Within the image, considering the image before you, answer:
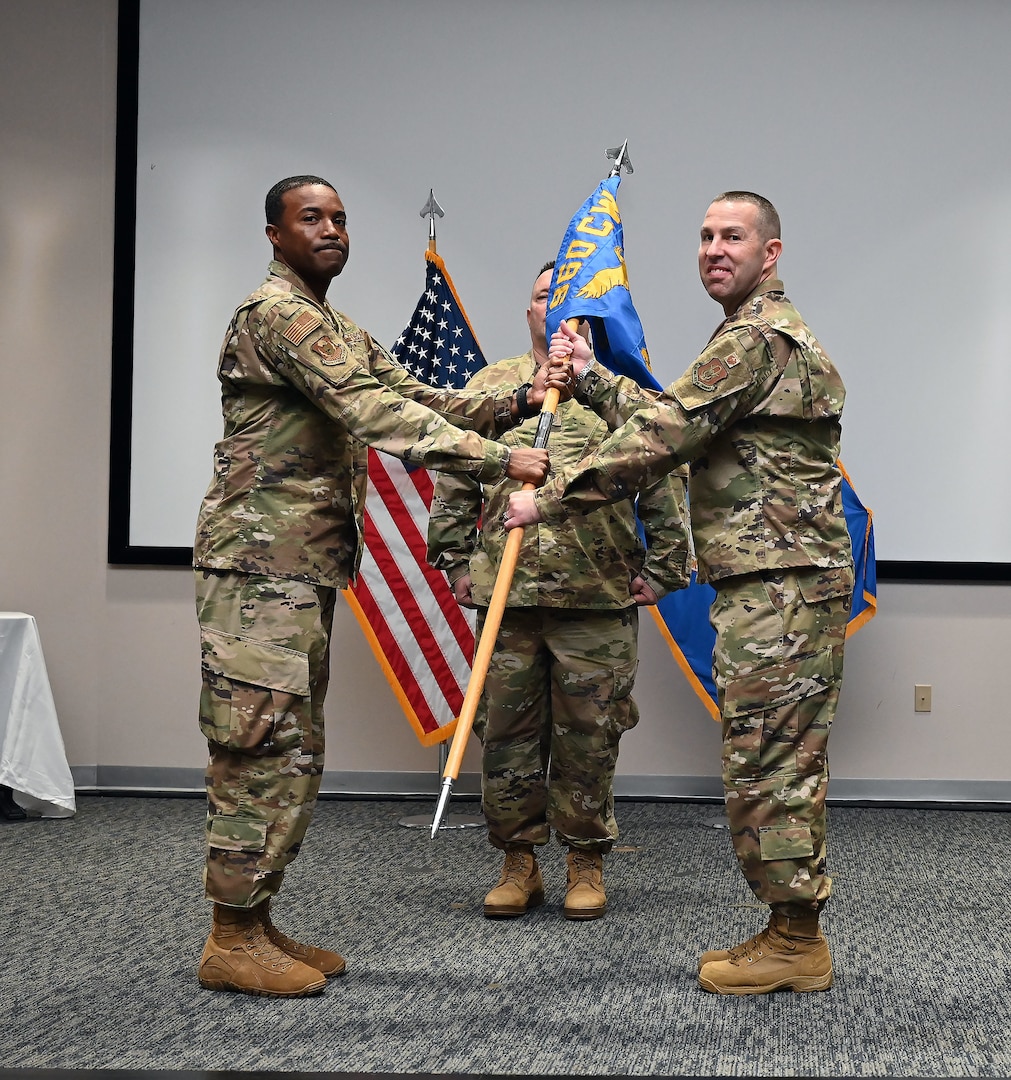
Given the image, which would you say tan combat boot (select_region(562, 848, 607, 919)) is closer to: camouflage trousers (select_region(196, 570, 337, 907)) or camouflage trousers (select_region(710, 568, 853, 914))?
camouflage trousers (select_region(710, 568, 853, 914))

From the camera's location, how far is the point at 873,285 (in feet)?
15.0

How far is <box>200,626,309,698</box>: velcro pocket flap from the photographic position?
7.69 ft

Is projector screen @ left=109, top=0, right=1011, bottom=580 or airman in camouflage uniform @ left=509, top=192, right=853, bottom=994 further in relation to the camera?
projector screen @ left=109, top=0, right=1011, bottom=580

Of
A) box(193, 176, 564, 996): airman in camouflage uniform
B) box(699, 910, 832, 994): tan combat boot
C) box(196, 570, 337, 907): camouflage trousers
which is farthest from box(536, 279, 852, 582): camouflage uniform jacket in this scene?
box(699, 910, 832, 994): tan combat boot

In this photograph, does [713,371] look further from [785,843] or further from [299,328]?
[785,843]

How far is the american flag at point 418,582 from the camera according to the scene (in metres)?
4.17

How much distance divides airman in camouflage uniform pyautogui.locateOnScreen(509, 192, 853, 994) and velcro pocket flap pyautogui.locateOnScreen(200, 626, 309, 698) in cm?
61

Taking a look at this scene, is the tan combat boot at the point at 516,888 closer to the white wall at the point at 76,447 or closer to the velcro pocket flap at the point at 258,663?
the velcro pocket flap at the point at 258,663

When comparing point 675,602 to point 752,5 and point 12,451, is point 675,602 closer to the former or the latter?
point 752,5

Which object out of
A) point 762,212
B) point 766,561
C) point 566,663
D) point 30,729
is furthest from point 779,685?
point 30,729

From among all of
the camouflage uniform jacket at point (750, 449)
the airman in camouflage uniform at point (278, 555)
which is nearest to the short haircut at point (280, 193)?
the airman in camouflage uniform at point (278, 555)

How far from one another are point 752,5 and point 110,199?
2.64 metres

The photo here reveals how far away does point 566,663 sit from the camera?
117 inches

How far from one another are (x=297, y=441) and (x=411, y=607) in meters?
1.81
